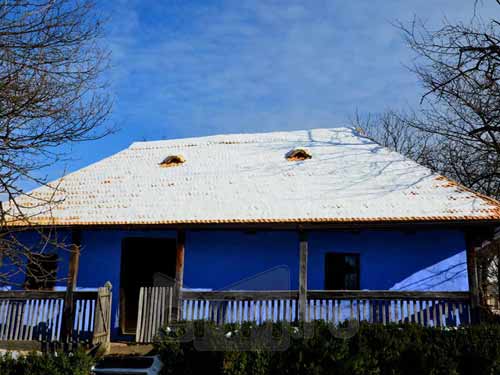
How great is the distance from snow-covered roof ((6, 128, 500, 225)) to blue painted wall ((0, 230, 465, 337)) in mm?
906

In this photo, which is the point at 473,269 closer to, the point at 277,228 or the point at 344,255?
the point at 344,255

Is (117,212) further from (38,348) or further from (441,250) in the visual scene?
(441,250)

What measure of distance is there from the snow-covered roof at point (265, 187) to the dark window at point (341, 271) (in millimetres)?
1546

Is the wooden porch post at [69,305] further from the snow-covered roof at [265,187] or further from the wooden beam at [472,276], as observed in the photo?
the wooden beam at [472,276]

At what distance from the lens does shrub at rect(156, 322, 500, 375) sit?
24.2 ft

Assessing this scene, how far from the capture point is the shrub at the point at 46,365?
7.07 meters

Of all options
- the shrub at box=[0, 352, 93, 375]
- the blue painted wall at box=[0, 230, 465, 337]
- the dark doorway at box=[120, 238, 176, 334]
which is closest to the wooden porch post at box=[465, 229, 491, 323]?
the blue painted wall at box=[0, 230, 465, 337]

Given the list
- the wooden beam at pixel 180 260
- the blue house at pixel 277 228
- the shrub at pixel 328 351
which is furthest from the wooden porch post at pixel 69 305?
the shrub at pixel 328 351

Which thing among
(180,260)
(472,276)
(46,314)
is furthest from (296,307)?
(46,314)

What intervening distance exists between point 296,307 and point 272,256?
1724 mm

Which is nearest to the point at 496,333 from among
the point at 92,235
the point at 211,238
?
the point at 211,238

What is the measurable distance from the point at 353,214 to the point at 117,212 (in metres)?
5.65

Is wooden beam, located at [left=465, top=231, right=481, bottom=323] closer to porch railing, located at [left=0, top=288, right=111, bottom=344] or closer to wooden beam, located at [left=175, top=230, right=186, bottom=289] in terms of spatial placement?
wooden beam, located at [left=175, top=230, right=186, bottom=289]

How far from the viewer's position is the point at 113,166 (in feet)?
51.9
